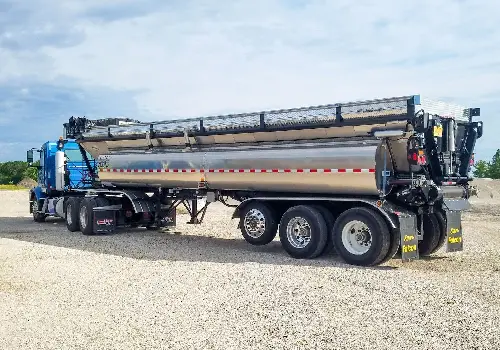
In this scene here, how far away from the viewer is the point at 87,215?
16250 mm

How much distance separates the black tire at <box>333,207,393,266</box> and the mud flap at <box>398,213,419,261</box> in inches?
9.8

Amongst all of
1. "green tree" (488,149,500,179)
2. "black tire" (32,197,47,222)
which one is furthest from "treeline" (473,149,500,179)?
"black tire" (32,197,47,222)

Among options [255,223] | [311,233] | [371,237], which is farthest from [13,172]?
[371,237]

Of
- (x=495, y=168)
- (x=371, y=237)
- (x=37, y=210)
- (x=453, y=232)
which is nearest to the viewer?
(x=371, y=237)

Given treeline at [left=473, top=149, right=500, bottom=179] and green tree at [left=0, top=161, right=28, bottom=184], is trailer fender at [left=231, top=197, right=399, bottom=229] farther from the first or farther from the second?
green tree at [left=0, top=161, right=28, bottom=184]

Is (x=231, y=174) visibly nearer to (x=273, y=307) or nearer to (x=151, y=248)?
(x=151, y=248)

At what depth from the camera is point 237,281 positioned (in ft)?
28.9

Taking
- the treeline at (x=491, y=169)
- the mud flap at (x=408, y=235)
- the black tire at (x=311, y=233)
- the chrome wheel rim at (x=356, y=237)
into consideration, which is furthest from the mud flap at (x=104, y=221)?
the treeline at (x=491, y=169)

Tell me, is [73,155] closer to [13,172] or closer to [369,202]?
[369,202]

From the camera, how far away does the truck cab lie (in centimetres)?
1894

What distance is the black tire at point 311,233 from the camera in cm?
1116

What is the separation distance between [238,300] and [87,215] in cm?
981

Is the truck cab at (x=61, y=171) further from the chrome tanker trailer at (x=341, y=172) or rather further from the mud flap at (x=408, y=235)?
the mud flap at (x=408, y=235)

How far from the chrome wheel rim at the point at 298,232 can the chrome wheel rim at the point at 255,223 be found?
2.63ft
